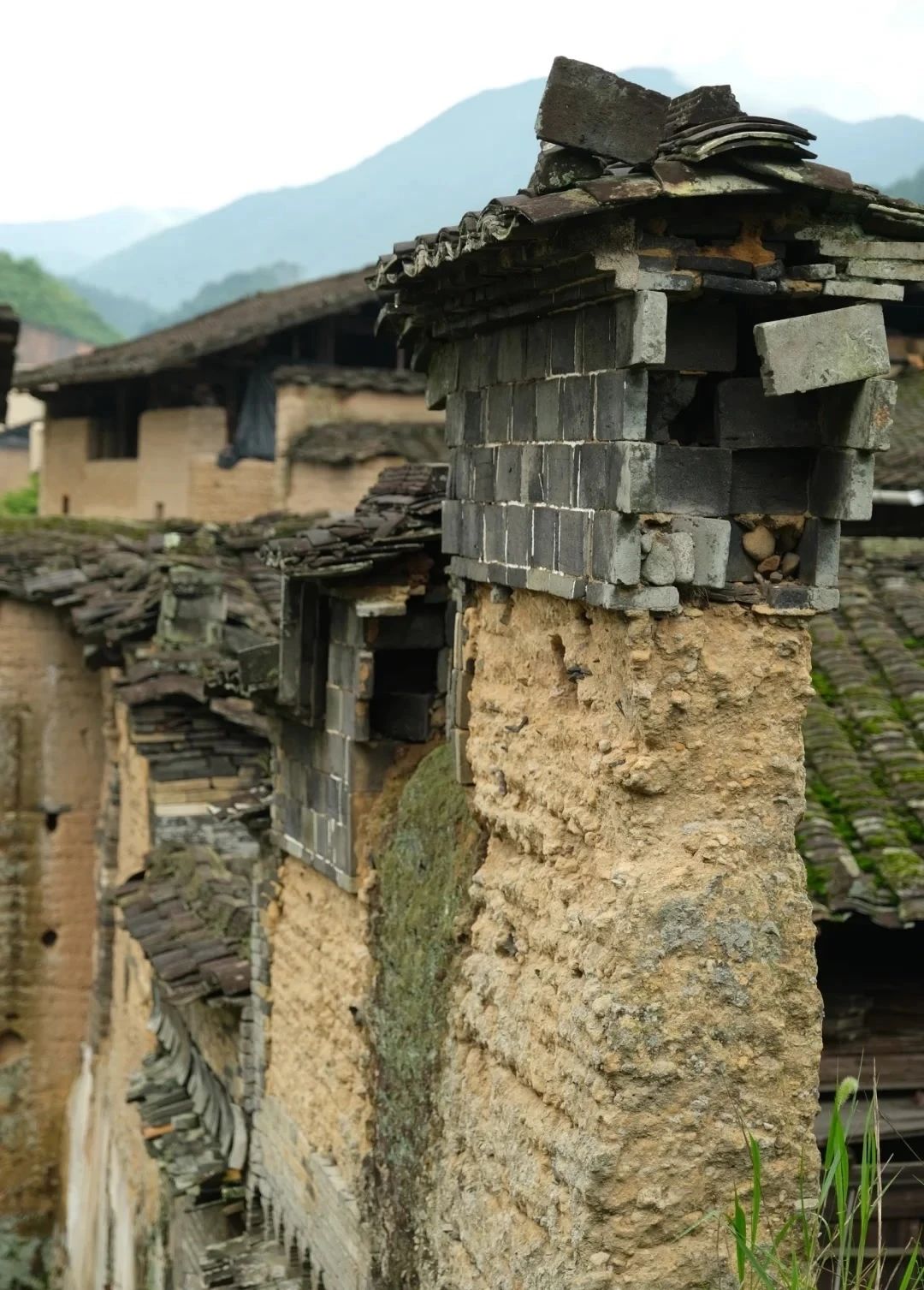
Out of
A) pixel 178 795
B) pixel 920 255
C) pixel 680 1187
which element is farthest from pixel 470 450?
pixel 178 795

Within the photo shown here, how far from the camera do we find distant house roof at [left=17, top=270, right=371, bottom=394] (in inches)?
894

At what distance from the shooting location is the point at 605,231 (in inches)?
205

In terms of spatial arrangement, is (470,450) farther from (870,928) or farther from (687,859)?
(870,928)

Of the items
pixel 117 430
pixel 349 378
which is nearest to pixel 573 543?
pixel 349 378

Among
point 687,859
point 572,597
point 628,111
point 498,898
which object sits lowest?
point 498,898

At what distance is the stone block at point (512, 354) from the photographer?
20.5ft

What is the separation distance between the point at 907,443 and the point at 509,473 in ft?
29.0

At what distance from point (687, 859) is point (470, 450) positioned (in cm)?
225

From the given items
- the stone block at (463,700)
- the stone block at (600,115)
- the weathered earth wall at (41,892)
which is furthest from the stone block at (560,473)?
the weathered earth wall at (41,892)

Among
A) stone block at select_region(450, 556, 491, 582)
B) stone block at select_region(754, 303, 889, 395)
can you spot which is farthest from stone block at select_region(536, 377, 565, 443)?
stone block at select_region(754, 303, 889, 395)

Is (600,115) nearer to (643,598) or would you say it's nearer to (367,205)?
(643,598)

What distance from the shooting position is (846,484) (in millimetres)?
5375

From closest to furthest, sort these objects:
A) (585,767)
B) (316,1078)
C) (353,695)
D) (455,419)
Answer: (585,767) → (455,419) → (353,695) → (316,1078)

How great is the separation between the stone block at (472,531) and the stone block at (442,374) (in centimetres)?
57
